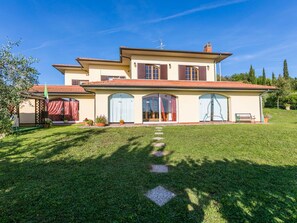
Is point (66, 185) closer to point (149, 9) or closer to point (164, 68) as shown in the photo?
point (164, 68)

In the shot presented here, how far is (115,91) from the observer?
1284cm

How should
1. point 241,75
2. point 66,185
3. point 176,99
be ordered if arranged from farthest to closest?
point 241,75, point 176,99, point 66,185

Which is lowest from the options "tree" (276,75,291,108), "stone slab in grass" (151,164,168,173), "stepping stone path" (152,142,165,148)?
"stone slab in grass" (151,164,168,173)

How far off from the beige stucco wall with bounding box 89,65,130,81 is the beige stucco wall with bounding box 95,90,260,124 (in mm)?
5769

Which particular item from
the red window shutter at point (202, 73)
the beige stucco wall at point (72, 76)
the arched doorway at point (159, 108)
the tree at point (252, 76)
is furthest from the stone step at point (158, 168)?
the tree at point (252, 76)

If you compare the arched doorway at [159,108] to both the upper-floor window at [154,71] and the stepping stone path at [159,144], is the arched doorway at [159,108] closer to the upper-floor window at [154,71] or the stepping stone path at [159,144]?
the upper-floor window at [154,71]

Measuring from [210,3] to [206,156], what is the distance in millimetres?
16800

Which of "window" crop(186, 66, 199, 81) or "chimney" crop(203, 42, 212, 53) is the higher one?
"chimney" crop(203, 42, 212, 53)

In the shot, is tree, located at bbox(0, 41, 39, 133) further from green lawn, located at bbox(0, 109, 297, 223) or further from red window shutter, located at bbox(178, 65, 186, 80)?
red window shutter, located at bbox(178, 65, 186, 80)

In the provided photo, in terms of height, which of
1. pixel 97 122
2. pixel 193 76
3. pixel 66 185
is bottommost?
pixel 66 185

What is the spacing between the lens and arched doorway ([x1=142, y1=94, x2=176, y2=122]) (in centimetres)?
1461

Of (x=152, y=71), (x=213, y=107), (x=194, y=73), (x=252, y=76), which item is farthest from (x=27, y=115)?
(x=252, y=76)

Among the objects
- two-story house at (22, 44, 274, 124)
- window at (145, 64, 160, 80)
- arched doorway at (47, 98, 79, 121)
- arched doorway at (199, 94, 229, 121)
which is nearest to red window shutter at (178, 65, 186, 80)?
two-story house at (22, 44, 274, 124)

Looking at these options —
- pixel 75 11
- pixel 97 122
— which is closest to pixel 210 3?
Result: pixel 75 11
